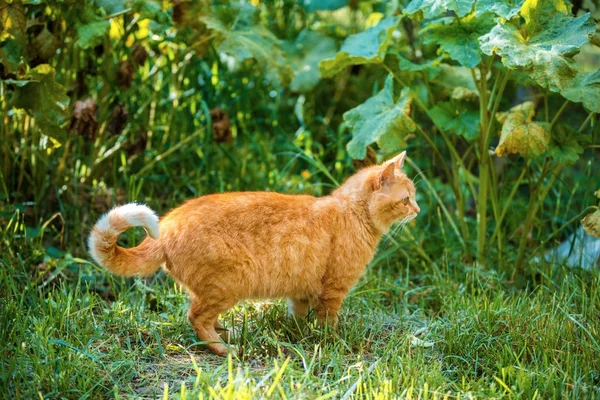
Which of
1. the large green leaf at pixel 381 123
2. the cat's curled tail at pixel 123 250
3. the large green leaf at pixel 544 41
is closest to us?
the cat's curled tail at pixel 123 250

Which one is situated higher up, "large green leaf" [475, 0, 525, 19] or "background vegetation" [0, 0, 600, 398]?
"large green leaf" [475, 0, 525, 19]

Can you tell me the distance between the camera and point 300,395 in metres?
2.65

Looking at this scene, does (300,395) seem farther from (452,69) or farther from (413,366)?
(452,69)

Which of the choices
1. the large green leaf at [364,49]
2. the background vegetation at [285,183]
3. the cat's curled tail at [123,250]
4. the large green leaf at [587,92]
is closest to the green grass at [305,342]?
the background vegetation at [285,183]

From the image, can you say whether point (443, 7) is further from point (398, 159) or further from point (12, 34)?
point (12, 34)

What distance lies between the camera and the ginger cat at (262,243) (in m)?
3.13

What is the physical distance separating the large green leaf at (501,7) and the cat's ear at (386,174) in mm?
855

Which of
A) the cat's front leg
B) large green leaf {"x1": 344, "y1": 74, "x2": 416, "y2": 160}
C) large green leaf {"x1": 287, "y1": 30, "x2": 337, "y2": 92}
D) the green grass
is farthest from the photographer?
large green leaf {"x1": 287, "y1": 30, "x2": 337, "y2": 92}

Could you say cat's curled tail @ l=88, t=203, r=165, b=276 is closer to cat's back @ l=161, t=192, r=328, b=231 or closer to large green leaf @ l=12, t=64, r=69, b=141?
cat's back @ l=161, t=192, r=328, b=231

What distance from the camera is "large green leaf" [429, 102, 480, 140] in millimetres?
4031

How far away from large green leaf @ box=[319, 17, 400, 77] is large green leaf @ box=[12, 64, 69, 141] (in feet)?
4.74

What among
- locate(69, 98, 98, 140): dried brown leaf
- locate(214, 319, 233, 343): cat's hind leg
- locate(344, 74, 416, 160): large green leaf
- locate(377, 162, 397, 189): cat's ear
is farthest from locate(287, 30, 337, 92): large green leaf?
locate(214, 319, 233, 343): cat's hind leg

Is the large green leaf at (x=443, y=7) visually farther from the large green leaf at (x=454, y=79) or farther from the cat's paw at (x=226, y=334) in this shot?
the cat's paw at (x=226, y=334)

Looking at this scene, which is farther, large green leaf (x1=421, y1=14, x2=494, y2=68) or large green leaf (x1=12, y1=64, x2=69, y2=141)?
large green leaf (x1=12, y1=64, x2=69, y2=141)
